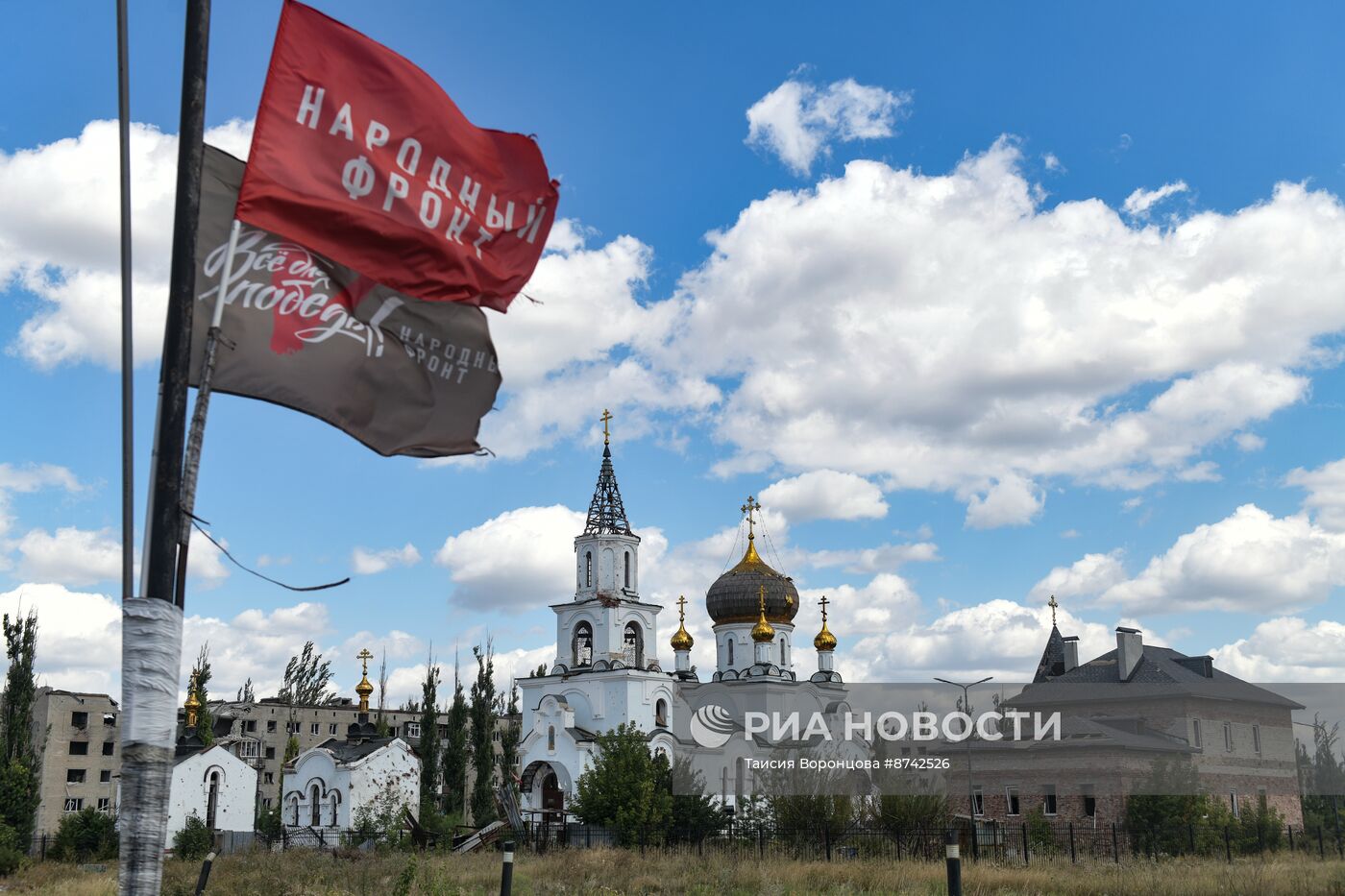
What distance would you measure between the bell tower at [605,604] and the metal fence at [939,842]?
45.9ft

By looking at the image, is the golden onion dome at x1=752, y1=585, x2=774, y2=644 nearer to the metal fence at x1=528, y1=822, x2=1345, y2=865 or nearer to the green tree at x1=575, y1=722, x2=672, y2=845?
the green tree at x1=575, y1=722, x2=672, y2=845

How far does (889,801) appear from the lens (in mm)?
31797

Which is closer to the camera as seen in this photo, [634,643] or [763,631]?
[634,643]

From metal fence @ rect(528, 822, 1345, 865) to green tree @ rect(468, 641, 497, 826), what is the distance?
2025 centimetres

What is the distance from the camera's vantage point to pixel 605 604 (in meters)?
55.8

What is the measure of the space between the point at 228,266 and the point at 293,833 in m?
41.5

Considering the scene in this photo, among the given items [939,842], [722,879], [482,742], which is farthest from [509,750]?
[722,879]

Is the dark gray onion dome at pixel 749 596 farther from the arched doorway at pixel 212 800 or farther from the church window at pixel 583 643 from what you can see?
the arched doorway at pixel 212 800

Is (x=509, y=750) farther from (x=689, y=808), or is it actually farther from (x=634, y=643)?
(x=689, y=808)

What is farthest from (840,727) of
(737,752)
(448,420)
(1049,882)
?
(448,420)

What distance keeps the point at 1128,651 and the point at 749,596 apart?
1960cm

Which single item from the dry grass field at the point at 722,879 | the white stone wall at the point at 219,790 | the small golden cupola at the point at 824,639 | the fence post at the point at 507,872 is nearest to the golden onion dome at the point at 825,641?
the small golden cupola at the point at 824,639

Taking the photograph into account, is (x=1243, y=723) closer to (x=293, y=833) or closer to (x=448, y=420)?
(x=293, y=833)

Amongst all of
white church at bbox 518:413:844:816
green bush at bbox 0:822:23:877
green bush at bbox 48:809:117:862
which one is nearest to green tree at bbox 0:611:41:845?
green bush at bbox 48:809:117:862
